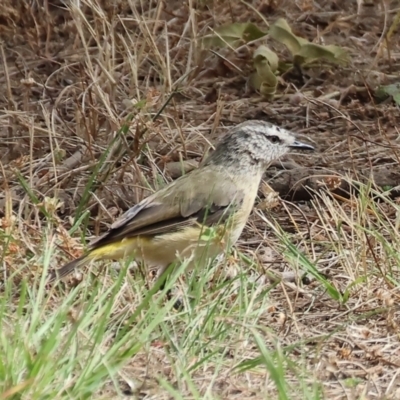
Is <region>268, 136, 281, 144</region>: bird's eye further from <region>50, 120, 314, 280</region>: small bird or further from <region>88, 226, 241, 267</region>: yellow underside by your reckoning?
<region>88, 226, 241, 267</region>: yellow underside

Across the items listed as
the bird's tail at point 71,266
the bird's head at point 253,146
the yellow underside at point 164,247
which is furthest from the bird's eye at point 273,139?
the bird's tail at point 71,266

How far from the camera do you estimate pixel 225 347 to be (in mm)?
4422

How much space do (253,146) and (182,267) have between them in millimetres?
→ 1839

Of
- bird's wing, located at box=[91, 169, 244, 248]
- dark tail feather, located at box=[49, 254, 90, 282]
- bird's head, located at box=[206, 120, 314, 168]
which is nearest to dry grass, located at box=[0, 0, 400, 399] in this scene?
dark tail feather, located at box=[49, 254, 90, 282]

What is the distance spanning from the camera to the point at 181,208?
5.79m

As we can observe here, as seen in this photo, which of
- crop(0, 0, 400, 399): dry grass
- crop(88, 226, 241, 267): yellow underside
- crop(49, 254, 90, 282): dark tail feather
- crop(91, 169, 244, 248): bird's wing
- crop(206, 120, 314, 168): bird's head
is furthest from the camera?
crop(206, 120, 314, 168): bird's head

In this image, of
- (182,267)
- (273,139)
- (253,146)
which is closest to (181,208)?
(253,146)

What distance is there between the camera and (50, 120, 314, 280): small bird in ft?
17.8

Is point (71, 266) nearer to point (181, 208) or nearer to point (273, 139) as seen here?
point (181, 208)

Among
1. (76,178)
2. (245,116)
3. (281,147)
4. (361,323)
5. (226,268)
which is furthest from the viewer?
(245,116)

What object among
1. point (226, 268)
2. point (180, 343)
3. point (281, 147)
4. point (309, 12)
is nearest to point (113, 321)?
point (180, 343)

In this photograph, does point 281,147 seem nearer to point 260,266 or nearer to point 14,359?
point 260,266

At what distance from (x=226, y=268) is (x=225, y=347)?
1079 mm

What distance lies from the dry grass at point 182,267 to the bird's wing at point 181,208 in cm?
26
